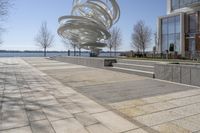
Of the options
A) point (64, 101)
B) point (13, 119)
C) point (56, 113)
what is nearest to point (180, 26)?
point (64, 101)

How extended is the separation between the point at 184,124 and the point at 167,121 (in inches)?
16.6

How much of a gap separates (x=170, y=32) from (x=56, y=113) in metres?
40.0

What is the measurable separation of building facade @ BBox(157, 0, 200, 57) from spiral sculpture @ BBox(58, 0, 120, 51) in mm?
13583

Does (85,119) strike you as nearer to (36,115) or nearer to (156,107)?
(36,115)

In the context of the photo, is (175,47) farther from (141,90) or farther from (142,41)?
(141,90)

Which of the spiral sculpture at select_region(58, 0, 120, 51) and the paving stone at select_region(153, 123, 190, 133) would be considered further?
the spiral sculpture at select_region(58, 0, 120, 51)

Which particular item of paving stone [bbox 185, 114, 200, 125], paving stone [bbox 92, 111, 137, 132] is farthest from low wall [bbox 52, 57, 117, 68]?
paving stone [bbox 185, 114, 200, 125]

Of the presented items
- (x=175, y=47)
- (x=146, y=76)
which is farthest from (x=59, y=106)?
(x=175, y=47)

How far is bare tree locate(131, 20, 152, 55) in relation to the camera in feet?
165

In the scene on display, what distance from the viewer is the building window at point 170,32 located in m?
40.1

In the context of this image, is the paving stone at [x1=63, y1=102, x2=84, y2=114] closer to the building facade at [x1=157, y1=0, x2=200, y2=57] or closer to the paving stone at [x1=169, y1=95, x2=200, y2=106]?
the paving stone at [x1=169, y1=95, x2=200, y2=106]

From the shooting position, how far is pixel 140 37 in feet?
165

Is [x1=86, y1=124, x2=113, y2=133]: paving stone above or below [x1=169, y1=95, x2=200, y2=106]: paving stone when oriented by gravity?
below

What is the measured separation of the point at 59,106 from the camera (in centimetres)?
693
